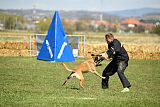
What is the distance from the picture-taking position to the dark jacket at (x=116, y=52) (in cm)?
920

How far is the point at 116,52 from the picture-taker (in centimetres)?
938

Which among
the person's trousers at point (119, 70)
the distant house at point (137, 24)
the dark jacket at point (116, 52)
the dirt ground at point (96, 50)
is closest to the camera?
the dark jacket at point (116, 52)

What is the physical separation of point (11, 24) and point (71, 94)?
284 ft

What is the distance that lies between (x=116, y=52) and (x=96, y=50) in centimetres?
1876

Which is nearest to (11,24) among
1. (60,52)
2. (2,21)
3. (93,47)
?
(2,21)

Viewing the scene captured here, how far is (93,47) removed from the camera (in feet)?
92.3

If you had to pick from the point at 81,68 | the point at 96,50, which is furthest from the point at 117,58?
A: the point at 96,50

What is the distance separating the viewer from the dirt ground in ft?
89.5

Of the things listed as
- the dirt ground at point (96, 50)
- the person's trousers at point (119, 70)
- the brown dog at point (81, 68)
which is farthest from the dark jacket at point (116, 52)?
the dirt ground at point (96, 50)

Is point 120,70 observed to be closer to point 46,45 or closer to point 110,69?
point 110,69

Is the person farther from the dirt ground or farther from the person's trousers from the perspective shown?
the dirt ground

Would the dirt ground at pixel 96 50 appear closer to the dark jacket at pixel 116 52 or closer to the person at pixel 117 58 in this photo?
the person at pixel 117 58

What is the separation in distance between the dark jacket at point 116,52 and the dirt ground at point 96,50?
17.8 metres

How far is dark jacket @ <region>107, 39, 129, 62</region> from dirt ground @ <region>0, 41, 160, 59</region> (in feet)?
58.2
